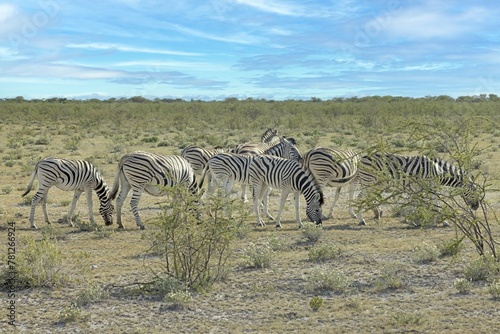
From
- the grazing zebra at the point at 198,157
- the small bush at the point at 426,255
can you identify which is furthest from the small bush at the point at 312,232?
the grazing zebra at the point at 198,157

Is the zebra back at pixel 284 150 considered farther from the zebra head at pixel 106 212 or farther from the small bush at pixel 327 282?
the small bush at pixel 327 282

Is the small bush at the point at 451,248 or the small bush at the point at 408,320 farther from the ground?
the small bush at the point at 451,248

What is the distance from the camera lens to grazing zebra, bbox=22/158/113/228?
12.3 meters

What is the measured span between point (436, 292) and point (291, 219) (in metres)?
5.81

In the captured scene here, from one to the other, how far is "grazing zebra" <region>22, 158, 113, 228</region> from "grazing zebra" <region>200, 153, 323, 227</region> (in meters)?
2.46

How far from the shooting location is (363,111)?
50.0m

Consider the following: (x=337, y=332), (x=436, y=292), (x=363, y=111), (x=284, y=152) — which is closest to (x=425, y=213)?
(x=436, y=292)

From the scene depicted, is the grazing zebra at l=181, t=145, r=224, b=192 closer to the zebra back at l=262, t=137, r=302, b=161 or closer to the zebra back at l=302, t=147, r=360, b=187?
the zebra back at l=262, t=137, r=302, b=161

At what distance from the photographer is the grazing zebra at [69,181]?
12258 mm

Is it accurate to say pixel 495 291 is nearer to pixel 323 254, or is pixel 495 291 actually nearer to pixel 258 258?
pixel 323 254

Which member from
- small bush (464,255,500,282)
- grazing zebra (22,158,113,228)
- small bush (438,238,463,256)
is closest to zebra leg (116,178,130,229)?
grazing zebra (22,158,113,228)

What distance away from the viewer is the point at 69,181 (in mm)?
12352

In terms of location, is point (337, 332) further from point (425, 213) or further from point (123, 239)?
point (123, 239)

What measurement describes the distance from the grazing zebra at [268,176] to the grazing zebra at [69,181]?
2465 millimetres
